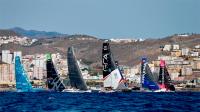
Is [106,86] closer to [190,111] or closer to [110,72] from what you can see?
[110,72]

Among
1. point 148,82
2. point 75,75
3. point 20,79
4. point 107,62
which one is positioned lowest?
point 148,82

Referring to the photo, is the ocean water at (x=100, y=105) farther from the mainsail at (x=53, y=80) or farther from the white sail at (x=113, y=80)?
the mainsail at (x=53, y=80)

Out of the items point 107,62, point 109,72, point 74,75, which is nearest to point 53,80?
point 74,75

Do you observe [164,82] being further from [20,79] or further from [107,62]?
[20,79]

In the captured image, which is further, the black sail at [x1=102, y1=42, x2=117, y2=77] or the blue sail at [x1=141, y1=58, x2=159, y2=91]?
the blue sail at [x1=141, y1=58, x2=159, y2=91]

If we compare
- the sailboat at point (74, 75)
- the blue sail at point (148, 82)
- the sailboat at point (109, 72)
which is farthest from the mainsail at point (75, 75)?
the blue sail at point (148, 82)

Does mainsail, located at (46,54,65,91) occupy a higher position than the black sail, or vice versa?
the black sail

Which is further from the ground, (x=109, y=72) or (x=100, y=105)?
(x=109, y=72)

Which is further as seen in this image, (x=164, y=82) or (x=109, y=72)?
(x=164, y=82)

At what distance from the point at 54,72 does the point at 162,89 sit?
23.4 meters

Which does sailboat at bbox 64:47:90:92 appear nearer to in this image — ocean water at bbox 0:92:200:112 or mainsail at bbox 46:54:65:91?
mainsail at bbox 46:54:65:91

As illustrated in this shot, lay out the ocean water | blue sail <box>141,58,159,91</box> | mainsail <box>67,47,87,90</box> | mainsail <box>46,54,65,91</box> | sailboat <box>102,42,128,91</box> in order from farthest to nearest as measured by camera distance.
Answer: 1. blue sail <box>141,58,159,91</box>
2. mainsail <box>46,54,65,91</box>
3. sailboat <box>102,42,128,91</box>
4. mainsail <box>67,47,87,90</box>
5. the ocean water

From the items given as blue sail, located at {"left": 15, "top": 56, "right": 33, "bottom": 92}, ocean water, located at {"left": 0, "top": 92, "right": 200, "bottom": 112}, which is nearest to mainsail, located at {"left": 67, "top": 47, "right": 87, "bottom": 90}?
blue sail, located at {"left": 15, "top": 56, "right": 33, "bottom": 92}

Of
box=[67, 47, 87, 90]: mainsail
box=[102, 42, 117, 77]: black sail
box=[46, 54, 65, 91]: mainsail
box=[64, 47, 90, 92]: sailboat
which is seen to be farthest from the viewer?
box=[46, 54, 65, 91]: mainsail
